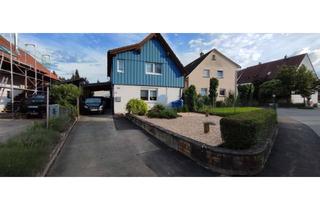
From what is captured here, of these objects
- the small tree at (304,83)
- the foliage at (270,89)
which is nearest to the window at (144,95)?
the foliage at (270,89)

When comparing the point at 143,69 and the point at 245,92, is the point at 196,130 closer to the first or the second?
the point at 143,69

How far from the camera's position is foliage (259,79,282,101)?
2844 centimetres

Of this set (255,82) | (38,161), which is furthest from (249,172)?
(255,82)

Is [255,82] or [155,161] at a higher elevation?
[255,82]

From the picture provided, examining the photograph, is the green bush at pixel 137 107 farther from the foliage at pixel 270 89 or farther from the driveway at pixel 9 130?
the foliage at pixel 270 89

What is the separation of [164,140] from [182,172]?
93.4 inches

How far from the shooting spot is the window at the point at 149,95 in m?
16.8

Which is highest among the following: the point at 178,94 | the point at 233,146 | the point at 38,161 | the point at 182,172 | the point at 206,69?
the point at 206,69

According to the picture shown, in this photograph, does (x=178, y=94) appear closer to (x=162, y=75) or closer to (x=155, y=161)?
(x=162, y=75)

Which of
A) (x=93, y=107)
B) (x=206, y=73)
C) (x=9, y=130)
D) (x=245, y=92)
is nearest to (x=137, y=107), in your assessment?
(x=93, y=107)

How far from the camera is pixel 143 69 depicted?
54.5 feet

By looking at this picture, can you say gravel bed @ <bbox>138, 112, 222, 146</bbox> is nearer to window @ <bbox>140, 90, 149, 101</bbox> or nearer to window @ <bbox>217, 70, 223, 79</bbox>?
window @ <bbox>140, 90, 149, 101</bbox>

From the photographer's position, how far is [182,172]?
4590 mm

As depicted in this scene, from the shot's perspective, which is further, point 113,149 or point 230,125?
point 113,149
